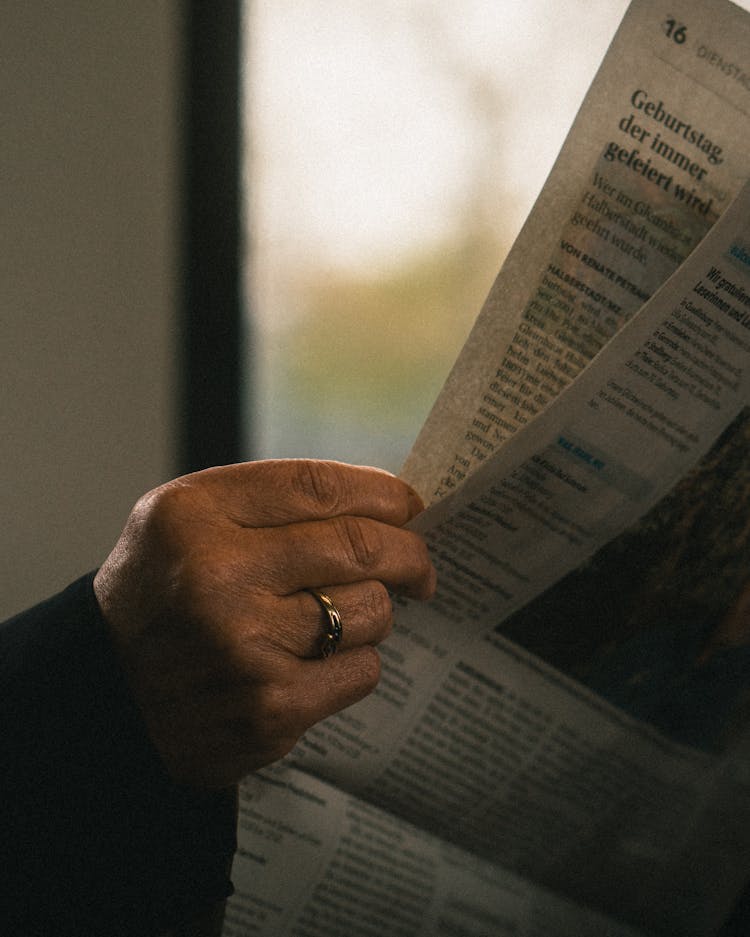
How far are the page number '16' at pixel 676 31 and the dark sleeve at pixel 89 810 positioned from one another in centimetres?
37

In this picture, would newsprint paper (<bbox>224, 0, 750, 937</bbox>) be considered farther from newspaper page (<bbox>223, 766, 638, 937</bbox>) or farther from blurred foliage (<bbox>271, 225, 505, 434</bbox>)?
blurred foliage (<bbox>271, 225, 505, 434</bbox>)

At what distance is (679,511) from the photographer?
1.35ft

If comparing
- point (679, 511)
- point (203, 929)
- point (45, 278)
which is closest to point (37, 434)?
point (45, 278)

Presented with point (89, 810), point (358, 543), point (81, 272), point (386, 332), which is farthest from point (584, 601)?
point (81, 272)

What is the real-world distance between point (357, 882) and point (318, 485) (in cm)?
26

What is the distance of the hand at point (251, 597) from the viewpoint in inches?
14.2

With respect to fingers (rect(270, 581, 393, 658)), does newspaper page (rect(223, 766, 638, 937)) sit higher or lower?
lower

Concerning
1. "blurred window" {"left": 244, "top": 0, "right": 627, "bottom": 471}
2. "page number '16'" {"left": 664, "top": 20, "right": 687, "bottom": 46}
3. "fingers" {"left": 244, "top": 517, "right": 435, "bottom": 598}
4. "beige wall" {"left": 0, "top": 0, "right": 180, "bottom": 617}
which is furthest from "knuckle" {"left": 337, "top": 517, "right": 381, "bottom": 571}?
"beige wall" {"left": 0, "top": 0, "right": 180, "bottom": 617}

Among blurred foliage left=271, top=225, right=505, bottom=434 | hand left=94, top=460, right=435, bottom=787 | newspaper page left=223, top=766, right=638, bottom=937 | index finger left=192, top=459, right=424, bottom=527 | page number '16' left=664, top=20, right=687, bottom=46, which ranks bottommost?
newspaper page left=223, top=766, right=638, bottom=937

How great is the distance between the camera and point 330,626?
373 millimetres

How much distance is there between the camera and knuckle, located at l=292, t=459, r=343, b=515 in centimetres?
38

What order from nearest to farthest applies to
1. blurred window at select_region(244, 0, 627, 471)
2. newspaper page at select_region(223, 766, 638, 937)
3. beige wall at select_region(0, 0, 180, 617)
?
newspaper page at select_region(223, 766, 638, 937) < blurred window at select_region(244, 0, 627, 471) < beige wall at select_region(0, 0, 180, 617)

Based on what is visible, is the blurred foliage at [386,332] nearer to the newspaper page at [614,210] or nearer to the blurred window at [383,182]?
the blurred window at [383,182]

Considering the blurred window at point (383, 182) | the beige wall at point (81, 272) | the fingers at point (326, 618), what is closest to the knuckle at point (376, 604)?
the fingers at point (326, 618)
